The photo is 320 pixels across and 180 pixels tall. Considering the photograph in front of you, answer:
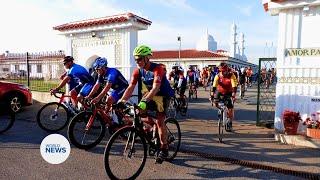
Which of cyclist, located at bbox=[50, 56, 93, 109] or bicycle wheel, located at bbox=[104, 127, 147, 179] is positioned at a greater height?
Result: cyclist, located at bbox=[50, 56, 93, 109]

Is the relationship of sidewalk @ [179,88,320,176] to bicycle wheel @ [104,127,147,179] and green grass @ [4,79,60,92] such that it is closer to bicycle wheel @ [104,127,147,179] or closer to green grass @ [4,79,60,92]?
bicycle wheel @ [104,127,147,179]

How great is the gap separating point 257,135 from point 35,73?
1103 cm

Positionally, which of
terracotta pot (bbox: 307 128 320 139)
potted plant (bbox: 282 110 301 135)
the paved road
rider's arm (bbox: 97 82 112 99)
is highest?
rider's arm (bbox: 97 82 112 99)

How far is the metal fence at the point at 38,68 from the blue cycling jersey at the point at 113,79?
7.19 meters

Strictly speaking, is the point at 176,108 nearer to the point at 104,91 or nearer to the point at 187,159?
the point at 104,91

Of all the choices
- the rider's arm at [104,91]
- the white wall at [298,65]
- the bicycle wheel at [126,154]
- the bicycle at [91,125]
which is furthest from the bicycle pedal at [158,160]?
the white wall at [298,65]

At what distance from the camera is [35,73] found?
1550 cm

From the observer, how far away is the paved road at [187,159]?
538cm

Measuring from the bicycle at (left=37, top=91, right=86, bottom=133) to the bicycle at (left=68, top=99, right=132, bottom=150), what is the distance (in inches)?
59.2

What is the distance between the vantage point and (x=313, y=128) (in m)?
7.41

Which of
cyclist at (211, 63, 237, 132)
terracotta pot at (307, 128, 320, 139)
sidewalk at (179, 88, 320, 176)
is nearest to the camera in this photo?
sidewalk at (179, 88, 320, 176)

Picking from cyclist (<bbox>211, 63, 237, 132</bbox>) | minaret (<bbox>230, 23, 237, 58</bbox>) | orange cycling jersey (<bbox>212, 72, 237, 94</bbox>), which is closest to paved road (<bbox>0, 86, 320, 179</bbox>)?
cyclist (<bbox>211, 63, 237, 132</bbox>)

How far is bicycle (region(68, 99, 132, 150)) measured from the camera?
6.68 m

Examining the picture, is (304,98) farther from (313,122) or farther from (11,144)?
(11,144)
